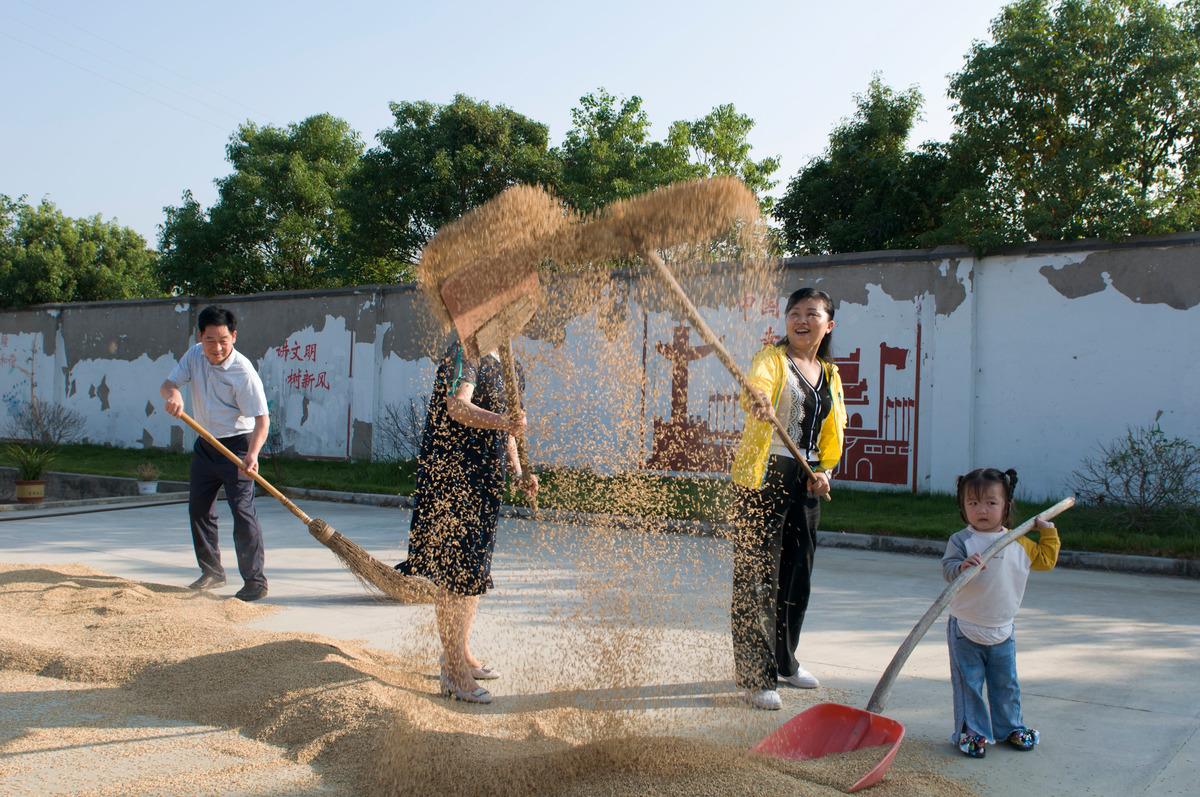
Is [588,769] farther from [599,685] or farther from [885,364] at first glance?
[885,364]

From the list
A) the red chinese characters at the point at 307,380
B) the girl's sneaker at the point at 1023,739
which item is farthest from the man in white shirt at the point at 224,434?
the red chinese characters at the point at 307,380

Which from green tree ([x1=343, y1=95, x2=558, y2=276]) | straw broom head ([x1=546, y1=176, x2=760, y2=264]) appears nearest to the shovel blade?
straw broom head ([x1=546, y1=176, x2=760, y2=264])

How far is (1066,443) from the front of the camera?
28.6 ft

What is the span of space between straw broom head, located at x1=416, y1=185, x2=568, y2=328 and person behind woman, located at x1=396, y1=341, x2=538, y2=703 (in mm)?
395

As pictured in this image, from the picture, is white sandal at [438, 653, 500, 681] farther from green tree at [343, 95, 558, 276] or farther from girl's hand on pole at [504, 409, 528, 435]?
green tree at [343, 95, 558, 276]

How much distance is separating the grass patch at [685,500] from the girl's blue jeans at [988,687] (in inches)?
33.3

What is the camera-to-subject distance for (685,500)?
718cm

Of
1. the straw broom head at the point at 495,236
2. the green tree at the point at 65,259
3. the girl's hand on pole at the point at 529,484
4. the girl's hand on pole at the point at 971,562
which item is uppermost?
the green tree at the point at 65,259

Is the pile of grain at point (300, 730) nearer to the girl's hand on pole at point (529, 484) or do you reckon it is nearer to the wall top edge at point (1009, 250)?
the girl's hand on pole at point (529, 484)

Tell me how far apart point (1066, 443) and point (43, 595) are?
8.19 m

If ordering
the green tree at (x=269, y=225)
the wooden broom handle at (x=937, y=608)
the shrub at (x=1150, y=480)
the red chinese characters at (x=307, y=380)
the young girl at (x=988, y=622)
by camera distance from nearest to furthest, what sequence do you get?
the wooden broom handle at (x=937, y=608) < the young girl at (x=988, y=622) < the shrub at (x=1150, y=480) < the red chinese characters at (x=307, y=380) < the green tree at (x=269, y=225)

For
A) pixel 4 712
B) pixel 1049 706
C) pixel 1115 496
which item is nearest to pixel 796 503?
pixel 1049 706

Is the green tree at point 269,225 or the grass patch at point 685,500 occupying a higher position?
the green tree at point 269,225

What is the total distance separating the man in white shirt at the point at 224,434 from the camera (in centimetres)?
517
